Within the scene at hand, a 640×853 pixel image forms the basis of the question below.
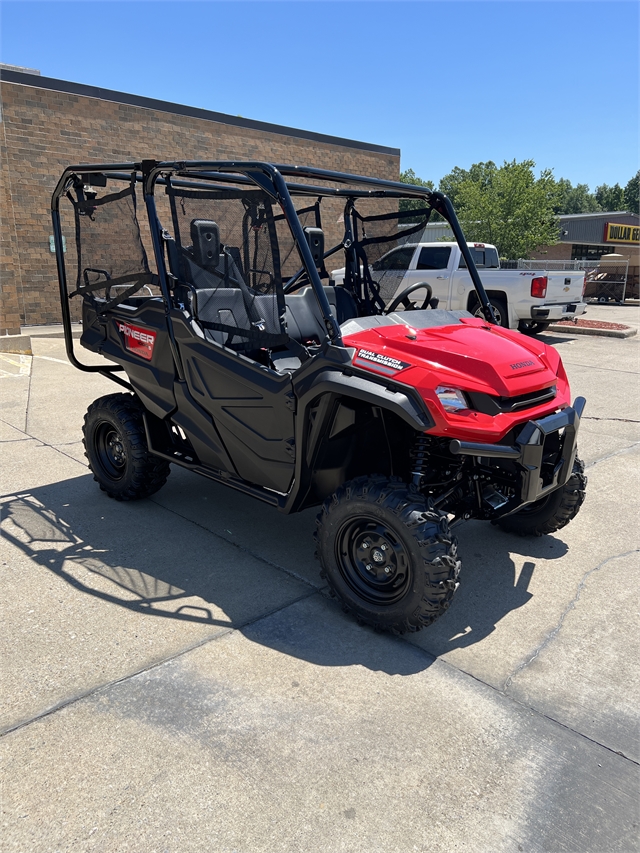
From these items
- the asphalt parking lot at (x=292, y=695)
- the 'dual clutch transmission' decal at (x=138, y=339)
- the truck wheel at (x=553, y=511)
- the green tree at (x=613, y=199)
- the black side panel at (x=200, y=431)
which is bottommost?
the asphalt parking lot at (x=292, y=695)

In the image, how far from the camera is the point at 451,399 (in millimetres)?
3154

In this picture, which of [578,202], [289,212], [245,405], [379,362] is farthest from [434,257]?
[578,202]

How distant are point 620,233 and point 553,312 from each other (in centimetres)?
4113

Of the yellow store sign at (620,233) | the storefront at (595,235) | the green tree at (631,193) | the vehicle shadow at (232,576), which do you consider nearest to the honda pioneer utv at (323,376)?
the vehicle shadow at (232,576)

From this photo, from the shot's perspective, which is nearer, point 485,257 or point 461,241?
point 461,241

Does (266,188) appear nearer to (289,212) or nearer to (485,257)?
(289,212)

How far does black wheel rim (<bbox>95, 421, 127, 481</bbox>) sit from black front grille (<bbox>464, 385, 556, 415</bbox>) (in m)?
2.83

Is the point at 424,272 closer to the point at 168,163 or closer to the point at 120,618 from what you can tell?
the point at 168,163

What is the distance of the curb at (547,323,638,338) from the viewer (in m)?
14.9

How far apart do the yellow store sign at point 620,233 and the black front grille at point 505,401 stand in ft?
158

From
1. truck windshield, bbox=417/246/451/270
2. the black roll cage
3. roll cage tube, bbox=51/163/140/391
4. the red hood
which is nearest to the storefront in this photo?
truck windshield, bbox=417/246/451/270

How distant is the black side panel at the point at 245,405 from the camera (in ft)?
11.9

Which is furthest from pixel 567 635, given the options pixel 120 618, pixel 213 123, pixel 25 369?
pixel 213 123

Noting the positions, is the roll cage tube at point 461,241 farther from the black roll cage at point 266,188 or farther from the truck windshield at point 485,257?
the truck windshield at point 485,257
